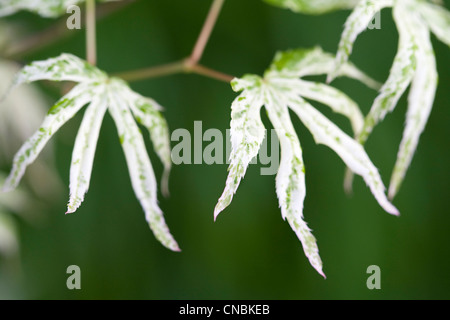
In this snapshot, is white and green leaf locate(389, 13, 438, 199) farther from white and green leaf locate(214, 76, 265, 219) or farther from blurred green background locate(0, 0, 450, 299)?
blurred green background locate(0, 0, 450, 299)

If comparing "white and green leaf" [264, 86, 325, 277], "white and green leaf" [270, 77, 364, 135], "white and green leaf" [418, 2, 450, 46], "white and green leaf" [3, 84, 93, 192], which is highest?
"white and green leaf" [418, 2, 450, 46]

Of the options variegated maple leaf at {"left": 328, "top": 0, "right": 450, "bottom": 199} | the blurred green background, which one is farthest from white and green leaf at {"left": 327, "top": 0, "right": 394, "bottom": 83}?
the blurred green background

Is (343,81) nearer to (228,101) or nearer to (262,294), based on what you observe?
(228,101)

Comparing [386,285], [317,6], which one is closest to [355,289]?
[386,285]

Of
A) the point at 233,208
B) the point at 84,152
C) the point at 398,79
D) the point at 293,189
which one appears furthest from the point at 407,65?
the point at 233,208

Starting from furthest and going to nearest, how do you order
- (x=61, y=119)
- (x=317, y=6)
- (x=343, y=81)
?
(x=343, y=81)
(x=317, y=6)
(x=61, y=119)

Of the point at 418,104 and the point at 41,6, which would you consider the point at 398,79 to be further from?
the point at 41,6
